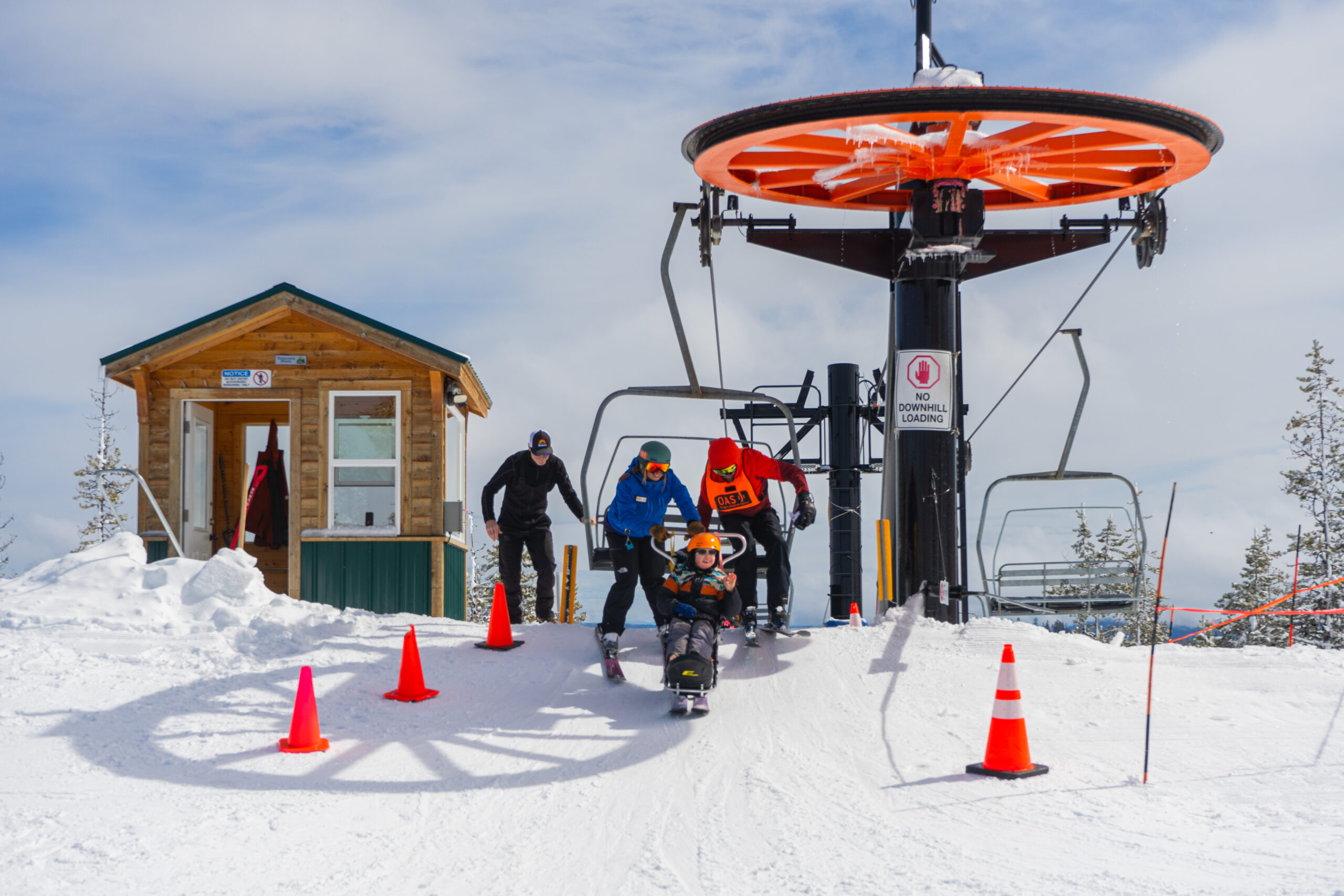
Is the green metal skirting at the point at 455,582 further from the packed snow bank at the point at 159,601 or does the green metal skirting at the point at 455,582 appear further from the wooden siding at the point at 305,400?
the packed snow bank at the point at 159,601

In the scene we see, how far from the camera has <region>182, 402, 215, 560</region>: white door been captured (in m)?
13.7

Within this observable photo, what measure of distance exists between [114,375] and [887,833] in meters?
11.9

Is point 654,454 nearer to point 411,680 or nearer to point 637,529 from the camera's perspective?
point 637,529

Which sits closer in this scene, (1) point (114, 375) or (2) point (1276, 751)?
(2) point (1276, 751)

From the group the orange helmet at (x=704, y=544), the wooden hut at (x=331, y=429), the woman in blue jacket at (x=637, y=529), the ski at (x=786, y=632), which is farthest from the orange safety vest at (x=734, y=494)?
the wooden hut at (x=331, y=429)

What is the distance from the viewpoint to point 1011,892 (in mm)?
4238

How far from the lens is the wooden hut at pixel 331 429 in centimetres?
1335

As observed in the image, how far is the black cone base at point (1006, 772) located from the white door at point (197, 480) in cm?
1068

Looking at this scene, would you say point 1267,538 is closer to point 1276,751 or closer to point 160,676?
point 1276,751

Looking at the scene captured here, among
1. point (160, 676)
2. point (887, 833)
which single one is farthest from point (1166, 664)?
point (160, 676)

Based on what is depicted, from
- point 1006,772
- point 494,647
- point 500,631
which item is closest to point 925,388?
point 500,631

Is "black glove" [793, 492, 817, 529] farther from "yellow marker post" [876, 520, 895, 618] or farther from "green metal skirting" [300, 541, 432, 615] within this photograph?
"green metal skirting" [300, 541, 432, 615]

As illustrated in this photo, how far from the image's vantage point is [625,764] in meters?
6.35

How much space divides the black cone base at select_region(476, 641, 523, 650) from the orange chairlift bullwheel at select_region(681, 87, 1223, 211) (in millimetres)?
4622
